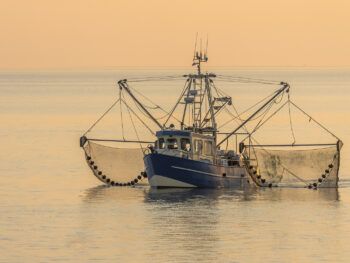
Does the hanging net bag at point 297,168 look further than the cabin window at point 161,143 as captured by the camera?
Yes

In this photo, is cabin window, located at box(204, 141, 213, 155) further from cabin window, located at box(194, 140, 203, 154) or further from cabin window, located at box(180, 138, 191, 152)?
cabin window, located at box(180, 138, 191, 152)

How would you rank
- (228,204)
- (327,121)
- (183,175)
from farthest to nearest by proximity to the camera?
(327,121) → (183,175) → (228,204)

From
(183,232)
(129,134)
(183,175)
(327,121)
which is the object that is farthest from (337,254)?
(327,121)

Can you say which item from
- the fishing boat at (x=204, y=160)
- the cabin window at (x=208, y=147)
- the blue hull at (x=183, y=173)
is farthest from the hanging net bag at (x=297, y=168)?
the cabin window at (x=208, y=147)

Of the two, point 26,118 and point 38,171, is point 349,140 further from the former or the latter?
point 26,118

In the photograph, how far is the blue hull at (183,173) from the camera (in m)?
90.1

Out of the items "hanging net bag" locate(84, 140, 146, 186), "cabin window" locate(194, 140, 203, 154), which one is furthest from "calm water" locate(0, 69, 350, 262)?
"cabin window" locate(194, 140, 203, 154)

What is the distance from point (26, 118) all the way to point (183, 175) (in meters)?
107

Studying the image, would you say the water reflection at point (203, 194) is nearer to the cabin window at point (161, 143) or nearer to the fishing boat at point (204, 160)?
the fishing boat at point (204, 160)

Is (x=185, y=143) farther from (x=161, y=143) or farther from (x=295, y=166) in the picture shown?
(x=295, y=166)

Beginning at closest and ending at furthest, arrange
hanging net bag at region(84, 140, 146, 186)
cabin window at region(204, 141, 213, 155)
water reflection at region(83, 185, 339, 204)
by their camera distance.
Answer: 1. water reflection at region(83, 185, 339, 204)
2. cabin window at region(204, 141, 213, 155)
3. hanging net bag at region(84, 140, 146, 186)

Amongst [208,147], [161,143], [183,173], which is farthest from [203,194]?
[161,143]

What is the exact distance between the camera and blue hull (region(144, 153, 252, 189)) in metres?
90.1

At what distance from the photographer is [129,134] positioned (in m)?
154
